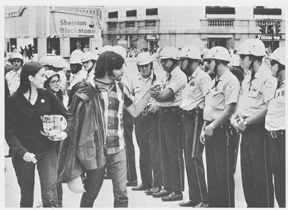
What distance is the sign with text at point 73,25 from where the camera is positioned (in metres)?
4.43

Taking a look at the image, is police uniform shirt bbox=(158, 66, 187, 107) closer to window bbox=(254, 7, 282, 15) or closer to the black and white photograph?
the black and white photograph

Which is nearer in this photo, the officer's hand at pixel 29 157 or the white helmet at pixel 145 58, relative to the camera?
the officer's hand at pixel 29 157

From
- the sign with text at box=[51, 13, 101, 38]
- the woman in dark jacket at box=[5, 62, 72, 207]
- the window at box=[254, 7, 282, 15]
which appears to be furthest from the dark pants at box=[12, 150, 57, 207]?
the window at box=[254, 7, 282, 15]

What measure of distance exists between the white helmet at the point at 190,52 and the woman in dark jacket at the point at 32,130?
1150mm

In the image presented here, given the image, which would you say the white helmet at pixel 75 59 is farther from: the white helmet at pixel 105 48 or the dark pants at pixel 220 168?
the dark pants at pixel 220 168

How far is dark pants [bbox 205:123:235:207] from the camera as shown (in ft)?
12.7

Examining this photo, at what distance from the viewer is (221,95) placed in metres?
3.88

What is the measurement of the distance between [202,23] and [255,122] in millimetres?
1121

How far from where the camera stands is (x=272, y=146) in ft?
12.0

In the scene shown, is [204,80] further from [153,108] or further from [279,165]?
[279,165]

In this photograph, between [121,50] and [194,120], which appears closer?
[194,120]

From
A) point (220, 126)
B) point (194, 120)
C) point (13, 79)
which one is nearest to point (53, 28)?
point (13, 79)

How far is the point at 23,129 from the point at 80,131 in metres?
0.43

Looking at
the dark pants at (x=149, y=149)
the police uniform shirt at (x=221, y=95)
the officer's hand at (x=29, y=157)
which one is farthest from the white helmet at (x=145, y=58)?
the officer's hand at (x=29, y=157)
